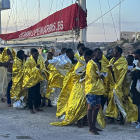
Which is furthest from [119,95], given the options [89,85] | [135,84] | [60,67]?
[60,67]

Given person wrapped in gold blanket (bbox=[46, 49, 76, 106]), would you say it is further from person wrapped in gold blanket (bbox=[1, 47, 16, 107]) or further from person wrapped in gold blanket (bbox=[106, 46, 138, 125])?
person wrapped in gold blanket (bbox=[1, 47, 16, 107])

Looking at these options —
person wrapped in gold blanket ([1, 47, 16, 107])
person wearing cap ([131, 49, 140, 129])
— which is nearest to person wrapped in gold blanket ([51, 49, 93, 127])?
person wearing cap ([131, 49, 140, 129])

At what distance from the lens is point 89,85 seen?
5250mm

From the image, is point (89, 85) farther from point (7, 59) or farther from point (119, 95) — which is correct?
point (7, 59)

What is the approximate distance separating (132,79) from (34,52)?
110 inches

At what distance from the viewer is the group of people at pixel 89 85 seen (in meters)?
5.39

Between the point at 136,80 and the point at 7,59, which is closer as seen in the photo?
the point at 136,80

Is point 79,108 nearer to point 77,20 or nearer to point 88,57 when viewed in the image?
point 88,57

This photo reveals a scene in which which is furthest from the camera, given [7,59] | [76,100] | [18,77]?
[7,59]

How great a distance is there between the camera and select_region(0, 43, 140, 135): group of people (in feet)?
17.7

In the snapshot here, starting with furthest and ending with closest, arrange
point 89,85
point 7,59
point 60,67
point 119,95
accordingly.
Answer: point 7,59, point 60,67, point 119,95, point 89,85

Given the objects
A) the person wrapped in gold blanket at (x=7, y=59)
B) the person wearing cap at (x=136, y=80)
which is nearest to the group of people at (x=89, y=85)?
the person wearing cap at (x=136, y=80)

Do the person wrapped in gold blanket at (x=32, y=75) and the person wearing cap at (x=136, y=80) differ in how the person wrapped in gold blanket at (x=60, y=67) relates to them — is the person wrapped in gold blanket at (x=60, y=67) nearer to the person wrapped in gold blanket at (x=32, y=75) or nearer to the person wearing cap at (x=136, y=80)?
the person wrapped in gold blanket at (x=32, y=75)

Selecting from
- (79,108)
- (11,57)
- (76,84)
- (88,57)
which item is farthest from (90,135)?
(11,57)
